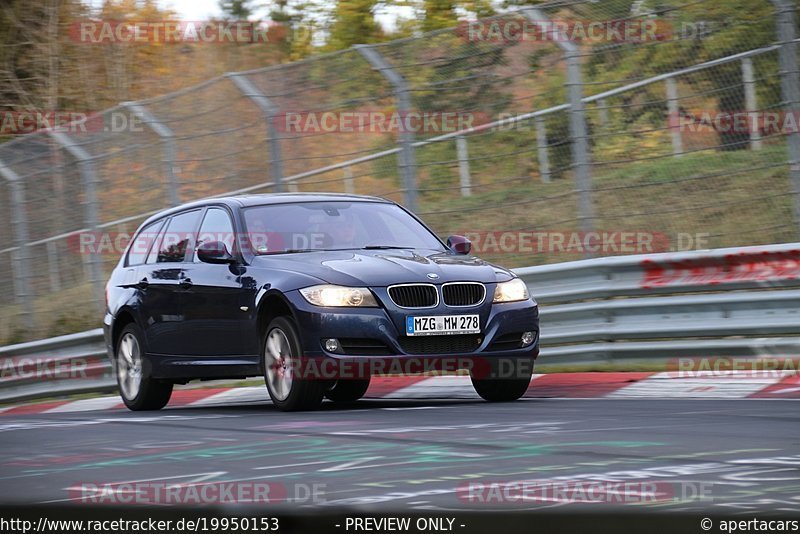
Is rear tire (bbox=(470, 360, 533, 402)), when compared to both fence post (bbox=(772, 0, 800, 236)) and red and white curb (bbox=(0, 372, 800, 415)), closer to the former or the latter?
red and white curb (bbox=(0, 372, 800, 415))

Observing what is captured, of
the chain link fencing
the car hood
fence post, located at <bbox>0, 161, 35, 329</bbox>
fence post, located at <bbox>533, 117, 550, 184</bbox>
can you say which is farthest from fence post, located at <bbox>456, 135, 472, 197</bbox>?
fence post, located at <bbox>0, 161, 35, 329</bbox>

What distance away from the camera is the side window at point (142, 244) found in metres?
11.6

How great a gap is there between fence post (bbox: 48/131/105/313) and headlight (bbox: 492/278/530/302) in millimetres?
7096

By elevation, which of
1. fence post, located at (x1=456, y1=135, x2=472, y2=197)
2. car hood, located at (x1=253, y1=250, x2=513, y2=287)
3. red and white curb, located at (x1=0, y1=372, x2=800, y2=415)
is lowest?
red and white curb, located at (x1=0, y1=372, x2=800, y2=415)

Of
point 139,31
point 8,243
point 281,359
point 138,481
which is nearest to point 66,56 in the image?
point 139,31

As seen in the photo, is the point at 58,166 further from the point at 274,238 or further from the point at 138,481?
the point at 138,481

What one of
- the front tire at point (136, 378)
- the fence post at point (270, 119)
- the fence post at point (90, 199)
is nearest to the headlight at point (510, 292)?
the front tire at point (136, 378)

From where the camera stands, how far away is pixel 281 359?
30.4 ft

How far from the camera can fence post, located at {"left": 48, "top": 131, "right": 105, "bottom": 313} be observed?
51.0 feet

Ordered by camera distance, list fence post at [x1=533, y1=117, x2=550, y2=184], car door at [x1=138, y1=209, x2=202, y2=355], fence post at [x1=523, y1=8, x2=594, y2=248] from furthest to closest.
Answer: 1. fence post at [x1=533, y1=117, x2=550, y2=184]
2. fence post at [x1=523, y1=8, x2=594, y2=248]
3. car door at [x1=138, y1=209, x2=202, y2=355]

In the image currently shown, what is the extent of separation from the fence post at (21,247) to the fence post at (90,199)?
4.64 ft

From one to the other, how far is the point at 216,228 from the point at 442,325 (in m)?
2.22

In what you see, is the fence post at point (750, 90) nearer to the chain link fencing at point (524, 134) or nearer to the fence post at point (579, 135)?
the chain link fencing at point (524, 134)

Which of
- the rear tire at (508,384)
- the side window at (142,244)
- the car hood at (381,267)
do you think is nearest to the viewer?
the car hood at (381,267)
